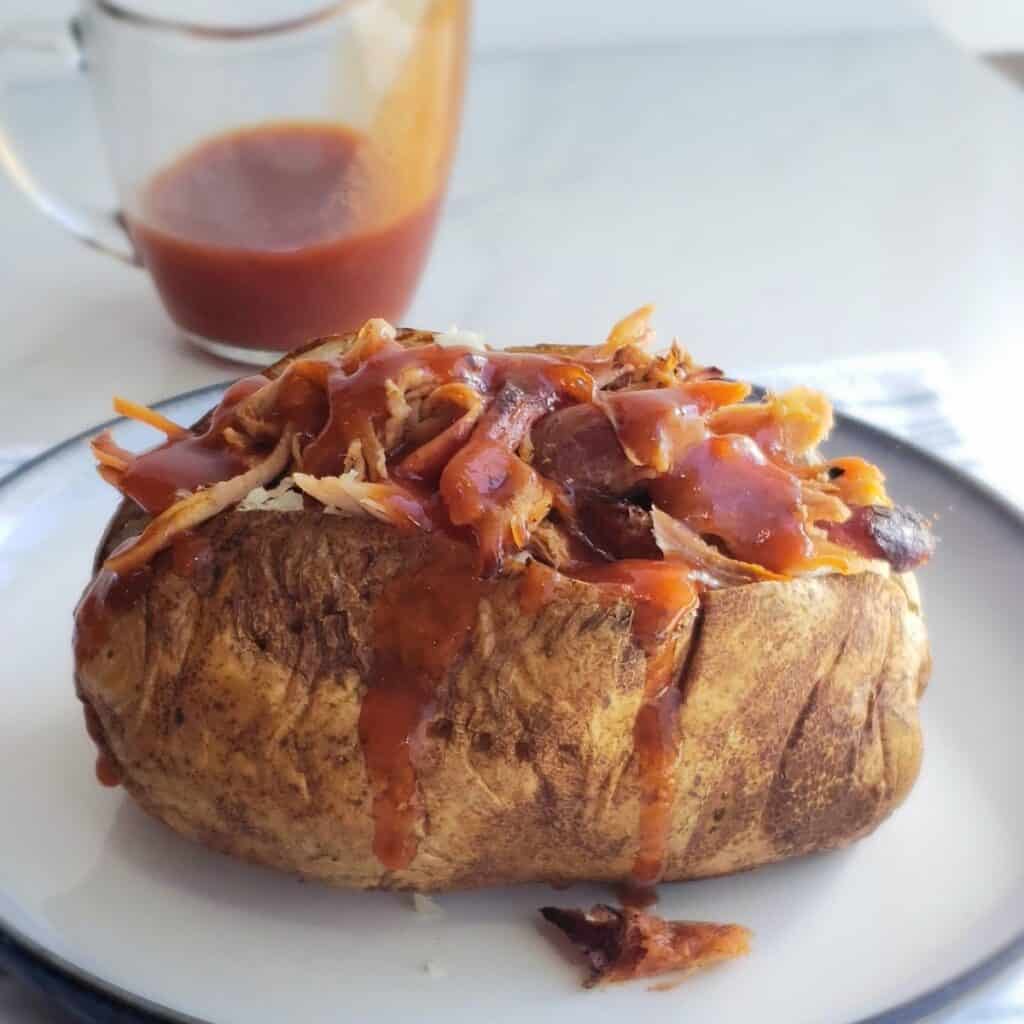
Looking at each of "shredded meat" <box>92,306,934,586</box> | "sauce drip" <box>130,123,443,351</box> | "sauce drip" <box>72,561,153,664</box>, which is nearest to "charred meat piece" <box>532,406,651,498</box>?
"shredded meat" <box>92,306,934,586</box>

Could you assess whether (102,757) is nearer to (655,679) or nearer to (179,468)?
(179,468)

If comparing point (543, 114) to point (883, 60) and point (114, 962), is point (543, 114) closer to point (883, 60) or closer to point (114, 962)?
point (883, 60)

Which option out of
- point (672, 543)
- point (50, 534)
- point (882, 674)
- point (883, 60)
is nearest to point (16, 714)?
point (50, 534)

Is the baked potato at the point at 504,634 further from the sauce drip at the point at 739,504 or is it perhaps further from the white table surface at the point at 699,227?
the white table surface at the point at 699,227

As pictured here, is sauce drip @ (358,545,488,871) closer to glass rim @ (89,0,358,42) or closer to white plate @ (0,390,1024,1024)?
white plate @ (0,390,1024,1024)

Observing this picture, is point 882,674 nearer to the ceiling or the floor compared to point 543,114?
nearer to the ceiling

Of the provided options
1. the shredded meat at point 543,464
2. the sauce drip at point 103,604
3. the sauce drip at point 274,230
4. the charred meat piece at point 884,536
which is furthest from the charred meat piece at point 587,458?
the sauce drip at point 274,230

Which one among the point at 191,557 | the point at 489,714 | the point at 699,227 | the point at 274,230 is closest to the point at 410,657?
the point at 489,714
